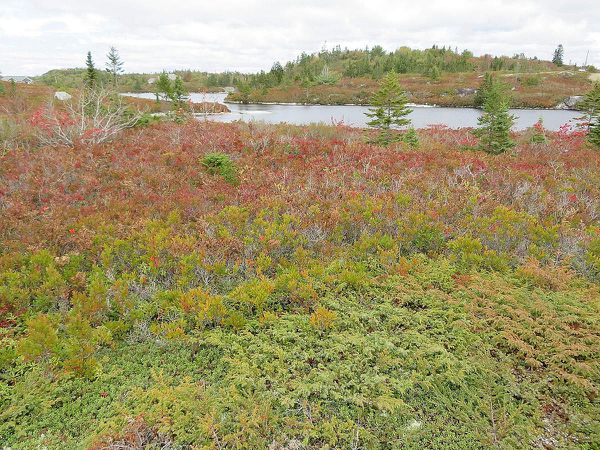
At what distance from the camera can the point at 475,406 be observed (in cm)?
330

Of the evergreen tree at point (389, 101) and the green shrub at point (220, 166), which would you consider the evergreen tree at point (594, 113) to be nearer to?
the evergreen tree at point (389, 101)

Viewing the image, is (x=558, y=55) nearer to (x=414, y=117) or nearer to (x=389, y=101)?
(x=414, y=117)

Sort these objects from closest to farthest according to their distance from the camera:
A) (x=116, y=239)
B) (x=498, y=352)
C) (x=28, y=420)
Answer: (x=28, y=420) < (x=498, y=352) < (x=116, y=239)

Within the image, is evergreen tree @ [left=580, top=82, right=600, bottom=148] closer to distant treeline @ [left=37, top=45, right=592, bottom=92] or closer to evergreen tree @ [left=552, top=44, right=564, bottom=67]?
distant treeline @ [left=37, top=45, right=592, bottom=92]

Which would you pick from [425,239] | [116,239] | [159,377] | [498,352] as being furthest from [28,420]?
[425,239]

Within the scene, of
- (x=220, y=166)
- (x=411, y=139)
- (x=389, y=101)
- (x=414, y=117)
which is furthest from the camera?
(x=414, y=117)

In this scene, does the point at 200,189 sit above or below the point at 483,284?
above

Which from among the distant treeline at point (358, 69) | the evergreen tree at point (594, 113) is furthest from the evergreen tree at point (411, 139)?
the distant treeline at point (358, 69)

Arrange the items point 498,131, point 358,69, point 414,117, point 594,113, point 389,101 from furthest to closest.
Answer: point 358,69 < point 414,117 < point 594,113 < point 389,101 < point 498,131

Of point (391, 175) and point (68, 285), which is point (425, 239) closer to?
point (391, 175)

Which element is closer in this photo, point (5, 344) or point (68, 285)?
point (5, 344)

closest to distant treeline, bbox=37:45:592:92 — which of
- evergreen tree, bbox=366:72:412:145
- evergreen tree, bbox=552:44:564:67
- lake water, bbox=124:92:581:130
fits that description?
evergreen tree, bbox=552:44:564:67

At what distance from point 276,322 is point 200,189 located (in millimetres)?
5501

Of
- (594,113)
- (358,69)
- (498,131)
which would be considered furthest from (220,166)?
(358,69)
